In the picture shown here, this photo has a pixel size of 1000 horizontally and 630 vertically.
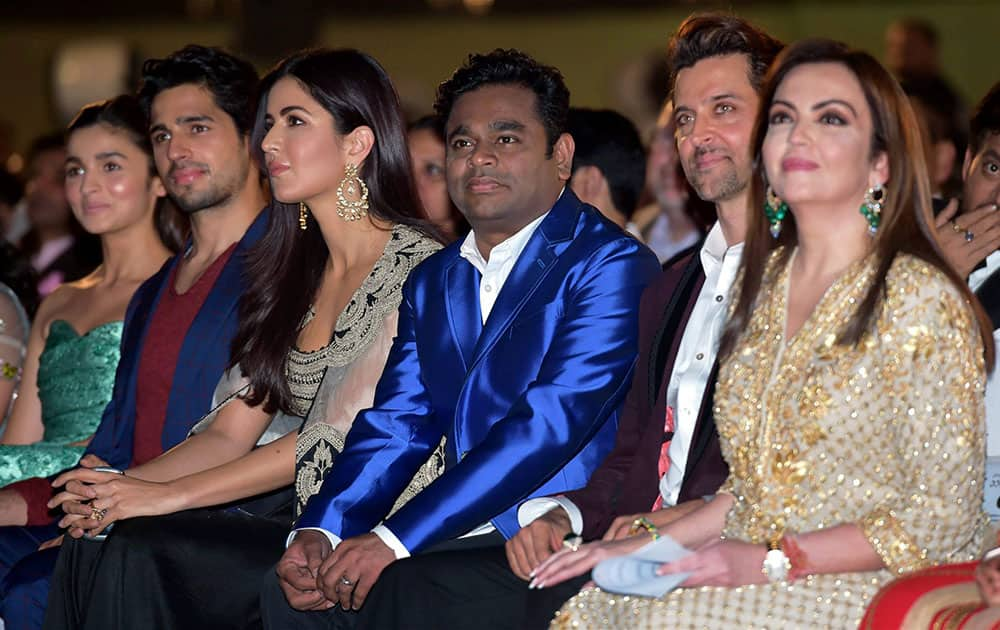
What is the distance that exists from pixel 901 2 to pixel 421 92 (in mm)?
3641

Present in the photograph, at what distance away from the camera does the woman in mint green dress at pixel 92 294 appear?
4.32 metres

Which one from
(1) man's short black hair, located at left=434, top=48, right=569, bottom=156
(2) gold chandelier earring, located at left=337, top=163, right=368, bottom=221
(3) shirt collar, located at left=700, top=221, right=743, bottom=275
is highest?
(1) man's short black hair, located at left=434, top=48, right=569, bottom=156

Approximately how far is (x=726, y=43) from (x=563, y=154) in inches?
18.7

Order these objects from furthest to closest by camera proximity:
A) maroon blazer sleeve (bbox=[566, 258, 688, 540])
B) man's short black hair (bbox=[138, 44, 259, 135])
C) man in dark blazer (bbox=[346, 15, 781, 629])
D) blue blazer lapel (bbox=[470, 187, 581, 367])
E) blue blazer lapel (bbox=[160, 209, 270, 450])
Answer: man's short black hair (bbox=[138, 44, 259, 135])
blue blazer lapel (bbox=[160, 209, 270, 450])
blue blazer lapel (bbox=[470, 187, 581, 367])
maroon blazer sleeve (bbox=[566, 258, 688, 540])
man in dark blazer (bbox=[346, 15, 781, 629])

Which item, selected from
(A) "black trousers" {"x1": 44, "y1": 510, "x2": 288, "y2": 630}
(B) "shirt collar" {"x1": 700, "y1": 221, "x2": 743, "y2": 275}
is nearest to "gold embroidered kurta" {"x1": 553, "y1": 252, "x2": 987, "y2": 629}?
(B) "shirt collar" {"x1": 700, "y1": 221, "x2": 743, "y2": 275}

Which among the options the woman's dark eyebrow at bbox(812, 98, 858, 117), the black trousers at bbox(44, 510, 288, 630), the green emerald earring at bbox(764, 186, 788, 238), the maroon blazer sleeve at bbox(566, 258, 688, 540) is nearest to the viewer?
the woman's dark eyebrow at bbox(812, 98, 858, 117)

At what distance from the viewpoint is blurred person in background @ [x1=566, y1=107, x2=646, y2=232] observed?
4.31 m

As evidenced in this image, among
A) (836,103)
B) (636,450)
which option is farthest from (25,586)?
(836,103)

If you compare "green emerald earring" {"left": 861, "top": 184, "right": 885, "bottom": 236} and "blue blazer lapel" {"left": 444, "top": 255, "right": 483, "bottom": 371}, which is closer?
"green emerald earring" {"left": 861, "top": 184, "right": 885, "bottom": 236}

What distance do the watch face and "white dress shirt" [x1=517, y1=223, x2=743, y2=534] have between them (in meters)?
0.49

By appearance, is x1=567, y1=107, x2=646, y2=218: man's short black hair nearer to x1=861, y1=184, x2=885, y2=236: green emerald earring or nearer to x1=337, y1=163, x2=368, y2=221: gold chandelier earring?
x1=337, y1=163, x2=368, y2=221: gold chandelier earring

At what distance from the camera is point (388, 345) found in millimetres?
3490

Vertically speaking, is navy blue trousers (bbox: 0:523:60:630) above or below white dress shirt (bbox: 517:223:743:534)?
below

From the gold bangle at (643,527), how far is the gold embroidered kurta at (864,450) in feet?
0.40
